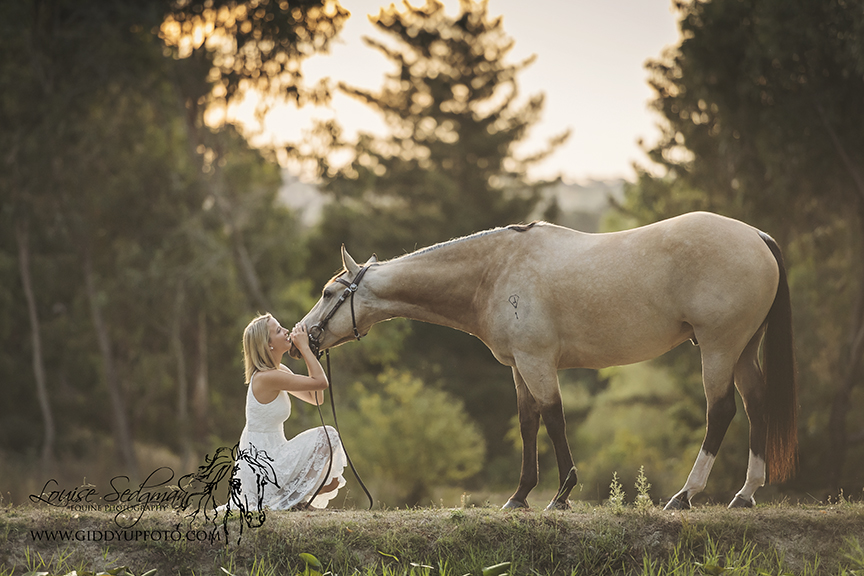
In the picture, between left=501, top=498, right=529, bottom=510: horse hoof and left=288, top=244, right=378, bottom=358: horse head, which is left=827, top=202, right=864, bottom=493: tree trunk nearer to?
left=501, top=498, right=529, bottom=510: horse hoof

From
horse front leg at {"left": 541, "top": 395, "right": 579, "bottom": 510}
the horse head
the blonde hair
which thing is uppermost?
the horse head

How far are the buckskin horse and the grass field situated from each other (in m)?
0.52

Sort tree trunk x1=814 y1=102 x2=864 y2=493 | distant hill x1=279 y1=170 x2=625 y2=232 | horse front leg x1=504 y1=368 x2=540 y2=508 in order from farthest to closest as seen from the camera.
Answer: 1. distant hill x1=279 y1=170 x2=625 y2=232
2. tree trunk x1=814 y1=102 x2=864 y2=493
3. horse front leg x1=504 y1=368 x2=540 y2=508

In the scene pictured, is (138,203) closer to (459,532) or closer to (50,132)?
(50,132)

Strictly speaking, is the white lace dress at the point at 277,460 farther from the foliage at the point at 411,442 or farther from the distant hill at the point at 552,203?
the distant hill at the point at 552,203

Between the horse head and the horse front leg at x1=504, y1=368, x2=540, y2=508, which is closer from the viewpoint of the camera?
the horse front leg at x1=504, y1=368, x2=540, y2=508

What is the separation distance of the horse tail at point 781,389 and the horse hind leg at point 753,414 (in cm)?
7

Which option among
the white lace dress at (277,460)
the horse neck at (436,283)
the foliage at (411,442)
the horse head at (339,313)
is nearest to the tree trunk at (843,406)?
the foliage at (411,442)

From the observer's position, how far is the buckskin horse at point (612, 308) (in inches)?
210

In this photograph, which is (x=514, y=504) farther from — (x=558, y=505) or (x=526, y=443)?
(x=526, y=443)

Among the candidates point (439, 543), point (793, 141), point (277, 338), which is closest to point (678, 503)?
point (439, 543)

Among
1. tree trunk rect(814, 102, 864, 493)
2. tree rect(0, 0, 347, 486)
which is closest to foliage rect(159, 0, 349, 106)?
tree rect(0, 0, 347, 486)

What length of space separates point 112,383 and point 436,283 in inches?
663

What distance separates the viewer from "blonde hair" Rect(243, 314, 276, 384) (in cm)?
561
